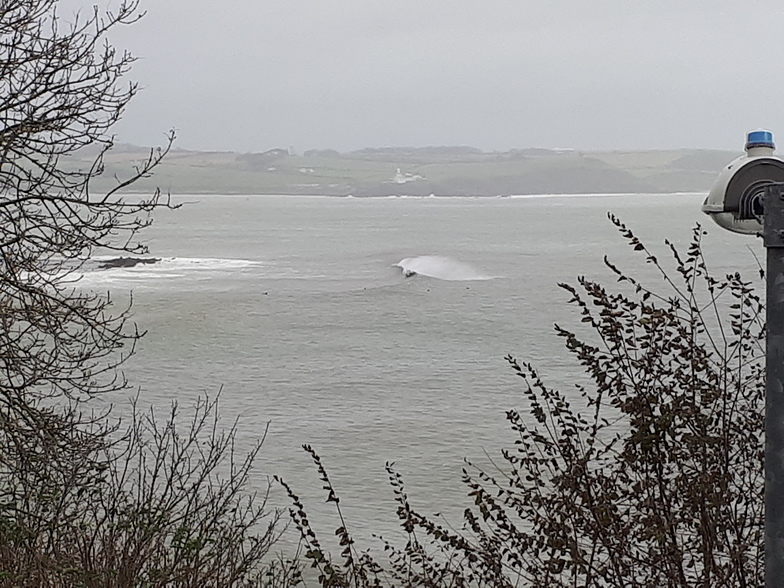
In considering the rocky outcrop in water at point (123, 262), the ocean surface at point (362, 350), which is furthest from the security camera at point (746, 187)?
the rocky outcrop in water at point (123, 262)

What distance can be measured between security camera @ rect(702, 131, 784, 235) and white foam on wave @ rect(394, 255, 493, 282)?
64.2 metres

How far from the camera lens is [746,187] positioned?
10.3 ft

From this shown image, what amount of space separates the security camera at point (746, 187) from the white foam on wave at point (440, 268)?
211 feet

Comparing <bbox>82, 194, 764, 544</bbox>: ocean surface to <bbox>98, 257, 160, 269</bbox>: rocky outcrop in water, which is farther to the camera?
<bbox>98, 257, 160, 269</bbox>: rocky outcrop in water

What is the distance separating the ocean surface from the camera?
77.1ft

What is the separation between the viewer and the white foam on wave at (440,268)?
69.6 meters

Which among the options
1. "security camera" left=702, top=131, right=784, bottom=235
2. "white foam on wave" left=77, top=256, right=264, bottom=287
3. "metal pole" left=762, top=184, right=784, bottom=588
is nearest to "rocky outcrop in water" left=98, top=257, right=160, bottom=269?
"white foam on wave" left=77, top=256, right=264, bottom=287

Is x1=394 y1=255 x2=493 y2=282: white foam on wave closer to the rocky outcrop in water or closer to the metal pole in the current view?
the rocky outcrop in water

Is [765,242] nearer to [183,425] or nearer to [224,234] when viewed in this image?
[183,425]

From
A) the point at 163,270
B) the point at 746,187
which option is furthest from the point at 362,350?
the point at 746,187

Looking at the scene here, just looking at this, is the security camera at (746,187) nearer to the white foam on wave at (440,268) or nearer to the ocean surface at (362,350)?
the ocean surface at (362,350)

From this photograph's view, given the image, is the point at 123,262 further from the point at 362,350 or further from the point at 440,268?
the point at 362,350

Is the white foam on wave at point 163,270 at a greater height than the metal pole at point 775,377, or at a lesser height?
lesser

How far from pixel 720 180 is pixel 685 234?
123201 millimetres
